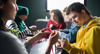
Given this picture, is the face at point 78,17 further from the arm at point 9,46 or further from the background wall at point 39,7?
the background wall at point 39,7

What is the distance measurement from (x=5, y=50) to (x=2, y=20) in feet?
0.57

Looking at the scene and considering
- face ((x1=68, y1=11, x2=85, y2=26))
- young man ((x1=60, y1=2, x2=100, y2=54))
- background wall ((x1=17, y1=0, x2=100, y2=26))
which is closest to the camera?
young man ((x1=60, y1=2, x2=100, y2=54))

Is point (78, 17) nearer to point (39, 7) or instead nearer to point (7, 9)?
point (7, 9)

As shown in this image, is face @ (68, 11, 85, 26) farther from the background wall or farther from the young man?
the background wall

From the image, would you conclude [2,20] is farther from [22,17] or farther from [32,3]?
[32,3]

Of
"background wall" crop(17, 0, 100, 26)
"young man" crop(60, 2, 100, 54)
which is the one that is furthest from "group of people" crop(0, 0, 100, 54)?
"background wall" crop(17, 0, 100, 26)

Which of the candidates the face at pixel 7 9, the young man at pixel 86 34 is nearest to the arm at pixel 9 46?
the face at pixel 7 9

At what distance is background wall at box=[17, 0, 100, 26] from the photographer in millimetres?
3619

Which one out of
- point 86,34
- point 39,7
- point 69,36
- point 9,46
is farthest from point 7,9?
point 39,7

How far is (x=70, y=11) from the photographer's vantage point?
2.97ft

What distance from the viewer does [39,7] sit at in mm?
3666

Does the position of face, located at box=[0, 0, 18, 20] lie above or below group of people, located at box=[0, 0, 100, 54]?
above

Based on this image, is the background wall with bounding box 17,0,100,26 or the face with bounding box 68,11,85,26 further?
the background wall with bounding box 17,0,100,26

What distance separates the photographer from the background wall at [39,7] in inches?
142
